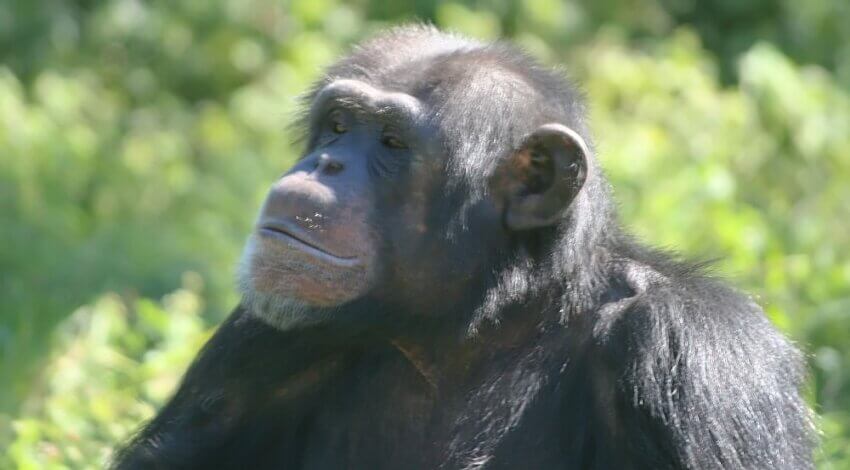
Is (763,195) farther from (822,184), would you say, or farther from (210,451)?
(210,451)

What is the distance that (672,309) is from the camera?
5.13m

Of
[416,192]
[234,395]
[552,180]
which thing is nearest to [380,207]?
[416,192]

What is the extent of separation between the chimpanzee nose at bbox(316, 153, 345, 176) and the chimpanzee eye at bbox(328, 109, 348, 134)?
213 mm

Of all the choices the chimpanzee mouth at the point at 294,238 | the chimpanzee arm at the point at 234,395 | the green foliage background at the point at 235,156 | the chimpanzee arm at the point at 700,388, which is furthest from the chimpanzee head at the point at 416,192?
the green foliage background at the point at 235,156

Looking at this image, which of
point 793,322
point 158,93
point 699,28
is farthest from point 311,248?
point 699,28

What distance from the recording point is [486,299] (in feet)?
17.5

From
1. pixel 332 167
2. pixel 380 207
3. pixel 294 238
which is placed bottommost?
pixel 294 238

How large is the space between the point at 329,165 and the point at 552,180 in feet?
2.61

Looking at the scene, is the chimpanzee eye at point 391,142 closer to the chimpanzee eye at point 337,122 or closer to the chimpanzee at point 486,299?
the chimpanzee at point 486,299

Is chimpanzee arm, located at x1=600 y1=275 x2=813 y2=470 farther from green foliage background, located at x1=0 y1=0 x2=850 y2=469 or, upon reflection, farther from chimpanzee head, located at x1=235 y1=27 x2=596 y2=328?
green foliage background, located at x1=0 y1=0 x2=850 y2=469

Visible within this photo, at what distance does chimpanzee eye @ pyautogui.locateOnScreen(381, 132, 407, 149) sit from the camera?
17.4 ft

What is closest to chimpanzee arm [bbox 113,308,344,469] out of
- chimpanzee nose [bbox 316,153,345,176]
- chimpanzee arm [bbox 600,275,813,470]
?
chimpanzee nose [bbox 316,153,345,176]

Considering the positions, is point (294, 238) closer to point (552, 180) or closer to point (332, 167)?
point (332, 167)

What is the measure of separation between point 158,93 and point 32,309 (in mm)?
4255
